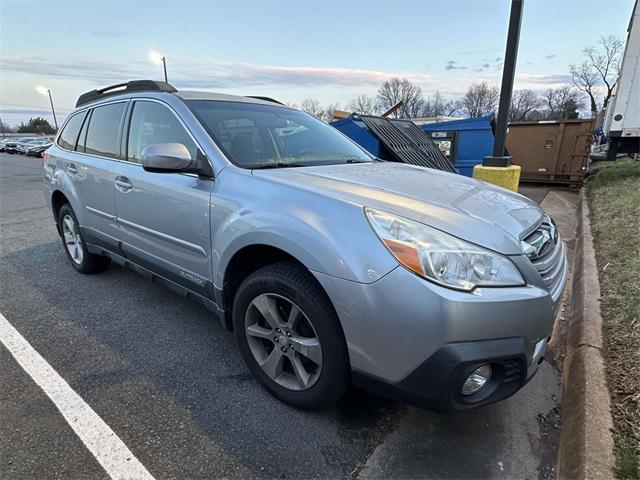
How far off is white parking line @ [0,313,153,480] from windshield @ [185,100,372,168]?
1601mm

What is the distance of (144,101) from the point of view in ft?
10.0

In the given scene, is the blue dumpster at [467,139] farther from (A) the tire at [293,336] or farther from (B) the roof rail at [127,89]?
(A) the tire at [293,336]

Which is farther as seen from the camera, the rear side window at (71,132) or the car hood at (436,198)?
the rear side window at (71,132)

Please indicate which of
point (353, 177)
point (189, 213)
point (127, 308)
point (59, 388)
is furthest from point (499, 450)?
point (127, 308)

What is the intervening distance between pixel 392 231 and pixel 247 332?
1.11m

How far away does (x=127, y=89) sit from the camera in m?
3.35

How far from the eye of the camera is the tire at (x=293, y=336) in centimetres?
188

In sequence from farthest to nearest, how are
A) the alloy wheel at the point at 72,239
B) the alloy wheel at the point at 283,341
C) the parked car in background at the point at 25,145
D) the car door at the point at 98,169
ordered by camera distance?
the parked car in background at the point at 25,145, the alloy wheel at the point at 72,239, the car door at the point at 98,169, the alloy wheel at the point at 283,341

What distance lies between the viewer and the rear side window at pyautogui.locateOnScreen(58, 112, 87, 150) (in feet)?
13.1

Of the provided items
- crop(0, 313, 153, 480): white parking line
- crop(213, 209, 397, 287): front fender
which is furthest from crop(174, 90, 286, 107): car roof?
crop(0, 313, 153, 480): white parking line

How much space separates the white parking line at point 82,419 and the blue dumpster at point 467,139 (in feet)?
27.4

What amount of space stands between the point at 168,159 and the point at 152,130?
33.2 inches

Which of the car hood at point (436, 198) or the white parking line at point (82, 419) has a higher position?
the car hood at point (436, 198)

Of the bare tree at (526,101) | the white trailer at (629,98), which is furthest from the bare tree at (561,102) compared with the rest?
the white trailer at (629,98)
